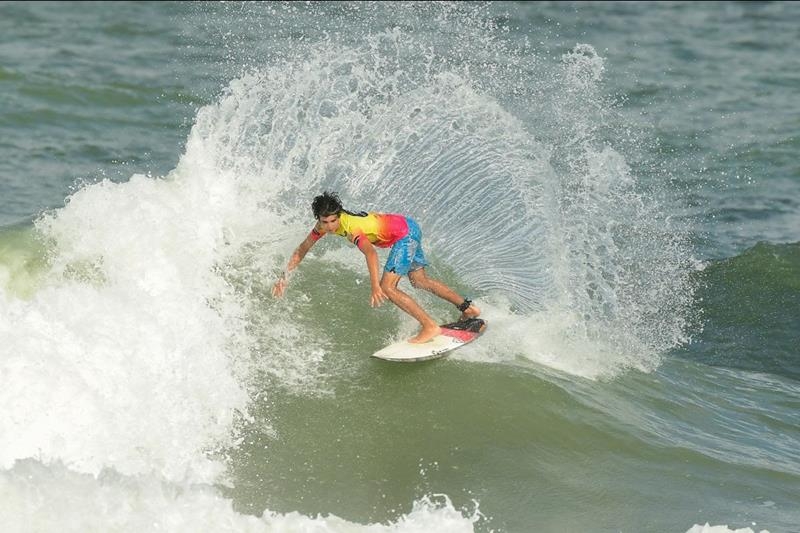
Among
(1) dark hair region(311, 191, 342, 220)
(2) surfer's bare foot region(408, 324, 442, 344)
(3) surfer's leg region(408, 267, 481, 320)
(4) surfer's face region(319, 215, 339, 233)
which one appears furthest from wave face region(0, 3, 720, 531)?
(1) dark hair region(311, 191, 342, 220)

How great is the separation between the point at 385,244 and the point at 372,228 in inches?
8.6

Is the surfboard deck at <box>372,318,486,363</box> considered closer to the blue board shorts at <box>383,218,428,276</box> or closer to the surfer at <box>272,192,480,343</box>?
the surfer at <box>272,192,480,343</box>

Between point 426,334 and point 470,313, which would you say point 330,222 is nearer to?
point 426,334

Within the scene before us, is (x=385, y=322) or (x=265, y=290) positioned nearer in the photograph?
(x=385, y=322)

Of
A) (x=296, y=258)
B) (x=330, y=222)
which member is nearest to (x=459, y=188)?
(x=296, y=258)

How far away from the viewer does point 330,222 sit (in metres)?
9.27

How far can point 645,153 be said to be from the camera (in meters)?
18.4

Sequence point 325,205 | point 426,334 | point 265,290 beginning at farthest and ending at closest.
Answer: point 265,290
point 426,334
point 325,205

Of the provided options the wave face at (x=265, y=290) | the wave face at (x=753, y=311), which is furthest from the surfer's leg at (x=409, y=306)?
the wave face at (x=753, y=311)

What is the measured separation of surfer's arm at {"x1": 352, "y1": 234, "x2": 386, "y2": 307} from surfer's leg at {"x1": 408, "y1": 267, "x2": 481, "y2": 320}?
869 mm

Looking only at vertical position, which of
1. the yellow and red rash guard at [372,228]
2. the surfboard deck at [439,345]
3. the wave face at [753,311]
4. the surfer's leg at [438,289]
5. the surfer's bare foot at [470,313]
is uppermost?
the yellow and red rash guard at [372,228]

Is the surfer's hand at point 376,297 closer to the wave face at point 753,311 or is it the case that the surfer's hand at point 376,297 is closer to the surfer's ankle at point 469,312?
the surfer's ankle at point 469,312

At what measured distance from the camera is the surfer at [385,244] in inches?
364

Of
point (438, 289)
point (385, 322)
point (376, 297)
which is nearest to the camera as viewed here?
point (376, 297)
